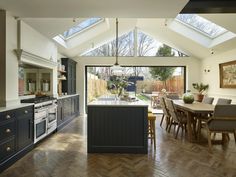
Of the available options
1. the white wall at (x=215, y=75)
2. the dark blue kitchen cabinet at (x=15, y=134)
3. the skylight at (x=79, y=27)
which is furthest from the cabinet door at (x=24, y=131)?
the white wall at (x=215, y=75)

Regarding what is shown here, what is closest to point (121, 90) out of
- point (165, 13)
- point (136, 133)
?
point (136, 133)

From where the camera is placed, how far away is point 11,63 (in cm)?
389

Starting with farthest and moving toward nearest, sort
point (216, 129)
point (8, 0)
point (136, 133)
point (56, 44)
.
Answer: point (56, 44) < point (216, 129) < point (136, 133) < point (8, 0)

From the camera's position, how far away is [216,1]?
3771 mm

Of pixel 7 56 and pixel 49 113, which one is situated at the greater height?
pixel 7 56

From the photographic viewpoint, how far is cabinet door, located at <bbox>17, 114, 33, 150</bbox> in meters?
3.73

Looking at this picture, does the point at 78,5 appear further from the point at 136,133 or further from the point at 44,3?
the point at 136,133

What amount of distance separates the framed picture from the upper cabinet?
506cm

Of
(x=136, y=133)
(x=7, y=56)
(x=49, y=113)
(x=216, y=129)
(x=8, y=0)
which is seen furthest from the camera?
(x=49, y=113)

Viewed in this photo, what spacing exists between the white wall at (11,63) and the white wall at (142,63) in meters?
5.07

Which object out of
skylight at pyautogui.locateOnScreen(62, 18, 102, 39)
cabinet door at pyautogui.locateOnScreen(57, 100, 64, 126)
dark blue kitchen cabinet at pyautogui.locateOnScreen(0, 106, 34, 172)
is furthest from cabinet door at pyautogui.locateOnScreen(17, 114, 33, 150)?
skylight at pyautogui.locateOnScreen(62, 18, 102, 39)

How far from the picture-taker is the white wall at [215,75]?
6807 mm

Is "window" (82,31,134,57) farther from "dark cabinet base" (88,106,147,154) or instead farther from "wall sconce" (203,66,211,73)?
"dark cabinet base" (88,106,147,154)

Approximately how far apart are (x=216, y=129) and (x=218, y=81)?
145 inches
